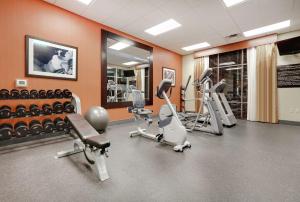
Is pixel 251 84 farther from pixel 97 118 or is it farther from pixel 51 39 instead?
pixel 51 39

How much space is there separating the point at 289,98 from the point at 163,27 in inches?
182

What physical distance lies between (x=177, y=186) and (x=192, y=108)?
608 centimetres

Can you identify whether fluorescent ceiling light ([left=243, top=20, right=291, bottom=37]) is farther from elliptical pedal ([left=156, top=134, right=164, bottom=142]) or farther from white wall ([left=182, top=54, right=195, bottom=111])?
elliptical pedal ([left=156, top=134, right=164, bottom=142])

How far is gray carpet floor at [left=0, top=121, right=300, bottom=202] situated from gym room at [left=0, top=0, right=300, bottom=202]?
0.05ft

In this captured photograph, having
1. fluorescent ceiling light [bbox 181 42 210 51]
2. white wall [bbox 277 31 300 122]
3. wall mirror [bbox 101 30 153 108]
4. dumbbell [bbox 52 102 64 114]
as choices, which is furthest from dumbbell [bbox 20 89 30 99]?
white wall [bbox 277 31 300 122]

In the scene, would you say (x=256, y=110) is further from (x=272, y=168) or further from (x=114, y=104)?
(x=114, y=104)

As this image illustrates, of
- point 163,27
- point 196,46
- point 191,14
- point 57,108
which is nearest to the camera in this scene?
point 57,108

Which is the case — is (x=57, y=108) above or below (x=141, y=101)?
below

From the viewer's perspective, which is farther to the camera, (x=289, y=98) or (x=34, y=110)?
(x=289, y=98)

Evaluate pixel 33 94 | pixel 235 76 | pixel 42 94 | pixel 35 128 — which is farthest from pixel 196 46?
pixel 35 128

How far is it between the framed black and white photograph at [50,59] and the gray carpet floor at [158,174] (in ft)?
5.08

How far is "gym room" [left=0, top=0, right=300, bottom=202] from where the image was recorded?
1671 millimetres

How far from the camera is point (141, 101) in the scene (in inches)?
147

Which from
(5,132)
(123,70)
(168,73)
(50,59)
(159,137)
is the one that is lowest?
(159,137)
